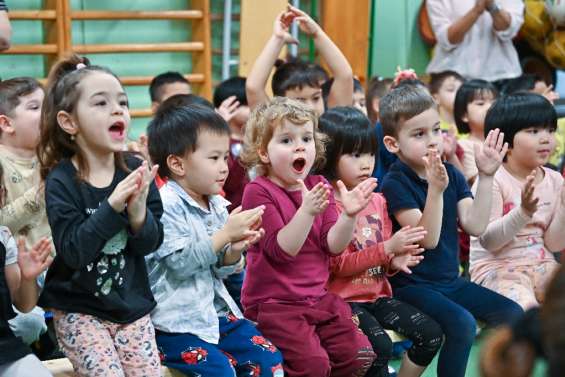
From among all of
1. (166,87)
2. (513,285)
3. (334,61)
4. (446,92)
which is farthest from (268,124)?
(446,92)

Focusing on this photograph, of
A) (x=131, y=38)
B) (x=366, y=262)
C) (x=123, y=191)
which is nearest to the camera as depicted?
(x=123, y=191)

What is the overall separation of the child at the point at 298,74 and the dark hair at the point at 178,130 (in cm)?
85

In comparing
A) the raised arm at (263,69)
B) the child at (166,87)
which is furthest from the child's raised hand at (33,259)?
the child at (166,87)

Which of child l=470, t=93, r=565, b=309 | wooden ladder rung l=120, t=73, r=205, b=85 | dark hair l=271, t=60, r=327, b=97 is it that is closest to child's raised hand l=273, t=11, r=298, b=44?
dark hair l=271, t=60, r=327, b=97

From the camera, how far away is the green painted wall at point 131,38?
4.75 metres

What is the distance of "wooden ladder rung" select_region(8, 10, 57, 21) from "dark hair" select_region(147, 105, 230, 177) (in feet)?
7.69

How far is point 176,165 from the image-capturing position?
8.02 ft

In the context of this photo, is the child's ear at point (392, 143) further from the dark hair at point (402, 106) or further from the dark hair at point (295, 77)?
the dark hair at point (295, 77)

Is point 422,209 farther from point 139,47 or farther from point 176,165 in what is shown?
point 139,47

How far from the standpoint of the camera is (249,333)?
7.85 feet

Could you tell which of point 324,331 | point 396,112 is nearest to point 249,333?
point 324,331

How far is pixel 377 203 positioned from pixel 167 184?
0.71 m

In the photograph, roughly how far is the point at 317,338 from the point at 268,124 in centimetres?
61

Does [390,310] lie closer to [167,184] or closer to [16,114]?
[167,184]
